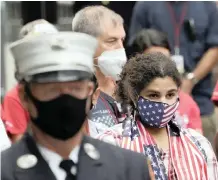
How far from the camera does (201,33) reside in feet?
23.4

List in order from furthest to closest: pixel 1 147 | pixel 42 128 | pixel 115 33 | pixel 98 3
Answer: pixel 98 3
pixel 115 33
pixel 1 147
pixel 42 128

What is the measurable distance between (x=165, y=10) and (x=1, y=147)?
3.49m

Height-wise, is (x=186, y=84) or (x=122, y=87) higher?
(x=122, y=87)

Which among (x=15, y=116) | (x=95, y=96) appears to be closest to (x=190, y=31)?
(x=15, y=116)

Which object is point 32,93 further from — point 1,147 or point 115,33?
point 115,33

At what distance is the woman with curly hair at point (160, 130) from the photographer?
4.22 metres

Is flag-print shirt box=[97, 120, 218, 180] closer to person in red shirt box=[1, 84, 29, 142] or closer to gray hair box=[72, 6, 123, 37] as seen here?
gray hair box=[72, 6, 123, 37]

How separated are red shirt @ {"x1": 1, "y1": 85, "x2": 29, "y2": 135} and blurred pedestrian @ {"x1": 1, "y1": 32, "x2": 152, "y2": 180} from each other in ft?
9.28

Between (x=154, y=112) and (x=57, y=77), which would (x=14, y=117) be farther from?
(x=57, y=77)

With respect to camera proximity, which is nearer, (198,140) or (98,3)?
(198,140)

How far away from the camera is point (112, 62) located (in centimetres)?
494

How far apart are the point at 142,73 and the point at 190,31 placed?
2.65 meters

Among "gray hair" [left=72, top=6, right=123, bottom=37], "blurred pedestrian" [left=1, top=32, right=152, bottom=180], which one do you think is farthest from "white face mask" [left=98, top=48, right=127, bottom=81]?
"blurred pedestrian" [left=1, top=32, right=152, bottom=180]

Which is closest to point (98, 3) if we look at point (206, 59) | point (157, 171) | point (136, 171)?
point (206, 59)
